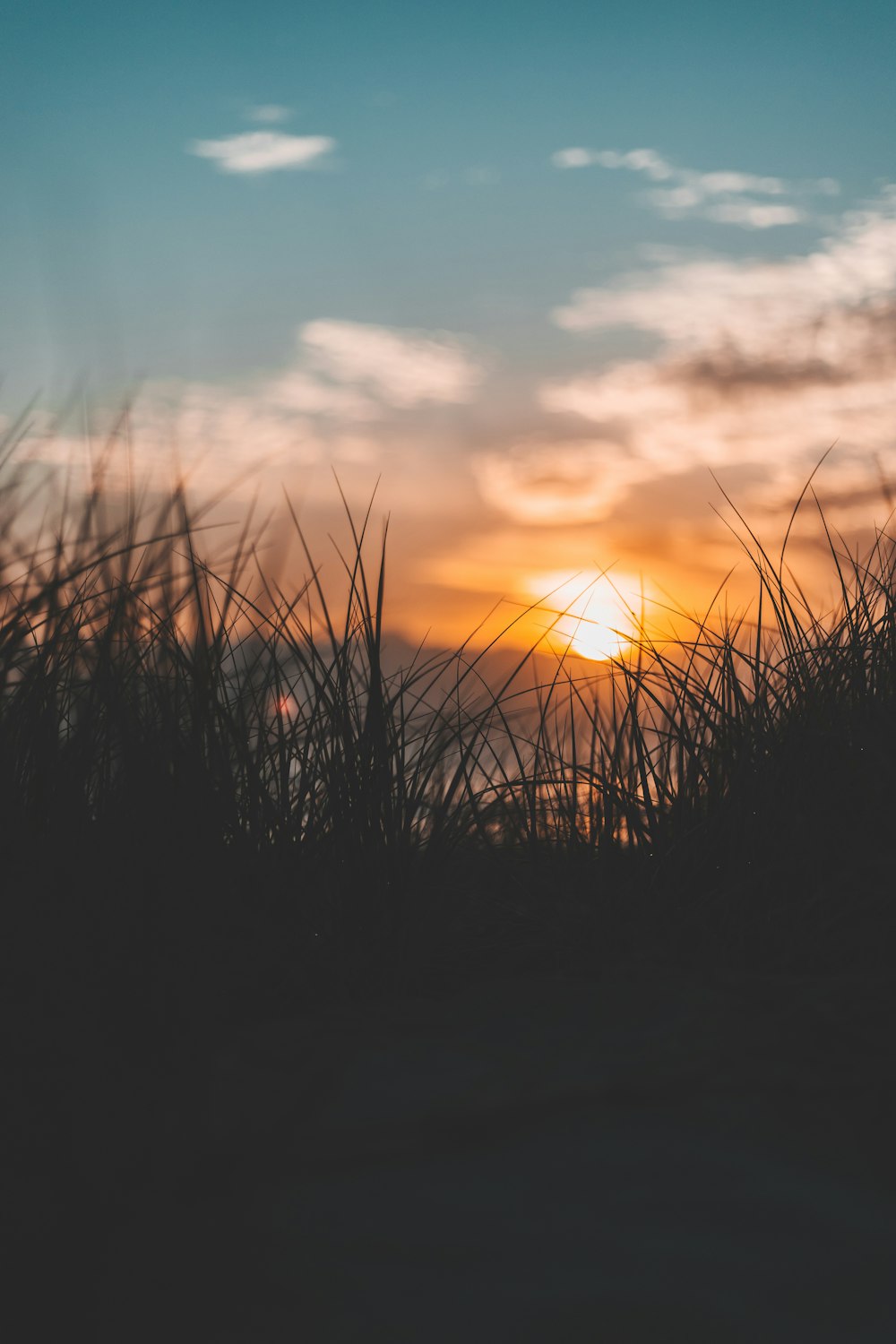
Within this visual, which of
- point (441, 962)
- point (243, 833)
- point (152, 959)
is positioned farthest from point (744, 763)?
point (152, 959)

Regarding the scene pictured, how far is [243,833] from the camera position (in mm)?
1621

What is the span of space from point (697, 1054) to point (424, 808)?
2.53 ft

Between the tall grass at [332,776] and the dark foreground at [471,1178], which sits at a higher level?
the tall grass at [332,776]

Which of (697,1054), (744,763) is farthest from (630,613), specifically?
(697,1054)

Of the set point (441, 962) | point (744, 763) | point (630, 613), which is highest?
point (630, 613)

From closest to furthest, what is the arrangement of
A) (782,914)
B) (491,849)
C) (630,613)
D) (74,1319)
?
(74,1319) → (782,914) → (491,849) → (630,613)

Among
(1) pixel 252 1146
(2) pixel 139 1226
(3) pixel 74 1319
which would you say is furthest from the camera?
(1) pixel 252 1146

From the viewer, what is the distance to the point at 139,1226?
99cm

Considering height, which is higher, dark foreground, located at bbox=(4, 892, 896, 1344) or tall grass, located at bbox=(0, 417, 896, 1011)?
tall grass, located at bbox=(0, 417, 896, 1011)

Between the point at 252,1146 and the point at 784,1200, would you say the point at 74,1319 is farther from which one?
the point at 784,1200

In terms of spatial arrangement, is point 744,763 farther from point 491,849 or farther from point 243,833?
point 243,833

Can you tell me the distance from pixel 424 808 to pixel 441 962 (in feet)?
1.03

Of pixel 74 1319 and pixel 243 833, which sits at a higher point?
pixel 243 833

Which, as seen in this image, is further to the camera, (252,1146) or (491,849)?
(491,849)
